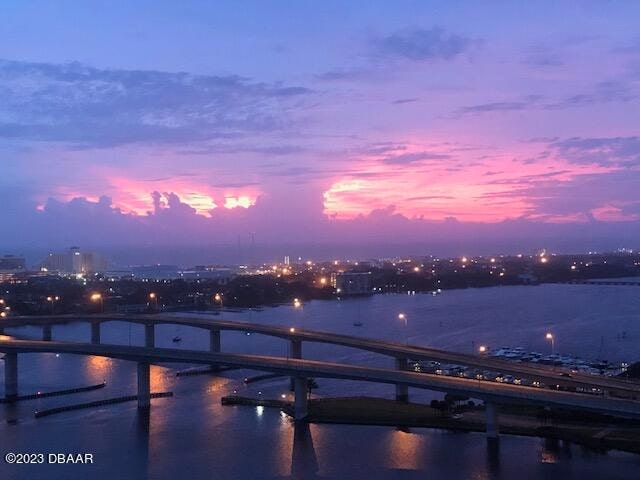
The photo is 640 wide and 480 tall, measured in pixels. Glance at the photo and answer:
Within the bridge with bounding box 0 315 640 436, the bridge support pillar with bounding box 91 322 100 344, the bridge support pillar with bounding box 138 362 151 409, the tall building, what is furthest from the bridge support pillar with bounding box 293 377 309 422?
the tall building

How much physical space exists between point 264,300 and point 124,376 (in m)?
13.8

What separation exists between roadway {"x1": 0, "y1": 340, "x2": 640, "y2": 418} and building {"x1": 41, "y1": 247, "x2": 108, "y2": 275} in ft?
99.1

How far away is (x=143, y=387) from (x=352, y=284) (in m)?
19.6

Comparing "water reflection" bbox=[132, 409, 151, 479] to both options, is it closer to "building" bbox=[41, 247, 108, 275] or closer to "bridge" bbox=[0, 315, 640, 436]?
"bridge" bbox=[0, 315, 640, 436]

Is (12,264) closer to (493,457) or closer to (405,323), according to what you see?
(405,323)

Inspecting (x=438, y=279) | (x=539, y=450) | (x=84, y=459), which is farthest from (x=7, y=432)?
(x=438, y=279)

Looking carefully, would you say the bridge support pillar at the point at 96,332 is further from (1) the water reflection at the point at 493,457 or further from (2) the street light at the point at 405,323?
(1) the water reflection at the point at 493,457

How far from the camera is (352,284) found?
1073 inches

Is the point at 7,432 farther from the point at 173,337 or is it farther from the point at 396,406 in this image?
the point at 173,337

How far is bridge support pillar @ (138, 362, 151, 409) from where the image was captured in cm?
784

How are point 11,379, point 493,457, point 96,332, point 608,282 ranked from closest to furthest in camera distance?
point 493,457 < point 11,379 < point 96,332 < point 608,282

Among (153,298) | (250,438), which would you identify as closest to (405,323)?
(250,438)

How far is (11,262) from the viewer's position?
1425 inches

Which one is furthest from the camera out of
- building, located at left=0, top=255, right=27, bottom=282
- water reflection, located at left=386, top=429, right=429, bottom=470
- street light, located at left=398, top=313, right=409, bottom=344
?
building, located at left=0, top=255, right=27, bottom=282
